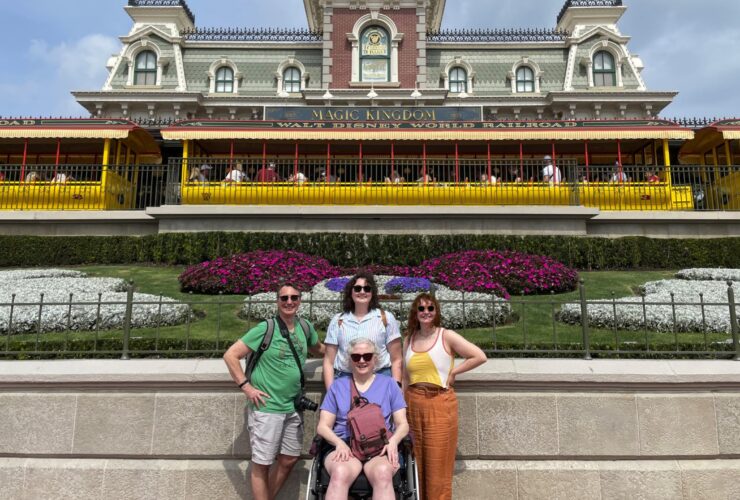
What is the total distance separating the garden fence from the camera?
5527mm

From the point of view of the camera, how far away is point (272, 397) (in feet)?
13.2

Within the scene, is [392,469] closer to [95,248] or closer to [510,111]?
[95,248]

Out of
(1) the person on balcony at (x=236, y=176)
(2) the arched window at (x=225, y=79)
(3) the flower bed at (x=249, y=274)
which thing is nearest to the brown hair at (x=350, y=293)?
(3) the flower bed at (x=249, y=274)

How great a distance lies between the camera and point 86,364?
5336mm

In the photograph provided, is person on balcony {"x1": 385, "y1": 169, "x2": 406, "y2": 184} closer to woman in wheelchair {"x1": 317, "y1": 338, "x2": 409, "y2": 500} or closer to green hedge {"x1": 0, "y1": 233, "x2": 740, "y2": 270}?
green hedge {"x1": 0, "y1": 233, "x2": 740, "y2": 270}

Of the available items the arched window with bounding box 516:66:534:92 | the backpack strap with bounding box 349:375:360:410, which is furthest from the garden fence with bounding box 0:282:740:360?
the arched window with bounding box 516:66:534:92

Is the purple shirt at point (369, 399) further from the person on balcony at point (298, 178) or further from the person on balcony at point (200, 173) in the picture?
the person on balcony at point (200, 173)

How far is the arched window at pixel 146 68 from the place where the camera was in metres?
29.7

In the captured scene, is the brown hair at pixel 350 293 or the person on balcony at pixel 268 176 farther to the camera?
the person on balcony at pixel 268 176

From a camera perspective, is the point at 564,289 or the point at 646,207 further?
the point at 646,207

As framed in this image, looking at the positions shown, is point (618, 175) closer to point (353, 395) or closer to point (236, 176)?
point (236, 176)

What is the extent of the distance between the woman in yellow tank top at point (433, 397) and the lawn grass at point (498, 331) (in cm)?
163

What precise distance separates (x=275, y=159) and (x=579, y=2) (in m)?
27.0

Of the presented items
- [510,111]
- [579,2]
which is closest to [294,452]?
[510,111]
